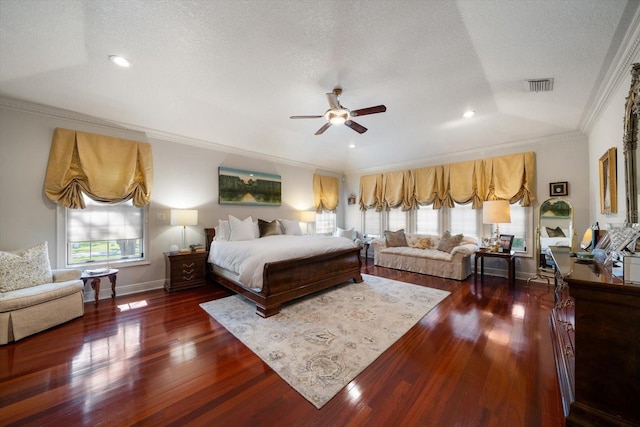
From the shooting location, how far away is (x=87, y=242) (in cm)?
360

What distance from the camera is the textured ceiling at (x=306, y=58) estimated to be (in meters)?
1.89

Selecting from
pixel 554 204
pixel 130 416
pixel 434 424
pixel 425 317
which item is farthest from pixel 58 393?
pixel 554 204

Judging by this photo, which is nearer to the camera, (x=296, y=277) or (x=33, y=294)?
(x=33, y=294)

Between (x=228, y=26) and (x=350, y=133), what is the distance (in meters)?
3.36

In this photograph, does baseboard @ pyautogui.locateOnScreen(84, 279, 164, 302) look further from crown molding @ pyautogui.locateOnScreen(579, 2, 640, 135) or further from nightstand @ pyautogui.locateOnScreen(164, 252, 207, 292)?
crown molding @ pyautogui.locateOnScreen(579, 2, 640, 135)

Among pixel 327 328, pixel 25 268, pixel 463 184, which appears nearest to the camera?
pixel 327 328

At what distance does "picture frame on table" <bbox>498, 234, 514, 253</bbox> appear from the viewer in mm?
4359

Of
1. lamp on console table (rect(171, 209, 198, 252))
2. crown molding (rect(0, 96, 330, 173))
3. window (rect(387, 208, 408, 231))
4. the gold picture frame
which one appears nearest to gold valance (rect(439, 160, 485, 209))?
window (rect(387, 208, 408, 231))

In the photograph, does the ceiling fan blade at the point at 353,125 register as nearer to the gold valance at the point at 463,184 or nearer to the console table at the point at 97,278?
the gold valance at the point at 463,184

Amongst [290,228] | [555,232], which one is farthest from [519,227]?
[290,228]

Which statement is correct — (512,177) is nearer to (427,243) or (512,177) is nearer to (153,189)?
(427,243)

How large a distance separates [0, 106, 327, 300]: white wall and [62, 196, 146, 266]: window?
165 millimetres

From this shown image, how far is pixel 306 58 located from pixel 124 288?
14.3 ft

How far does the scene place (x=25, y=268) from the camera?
276 cm
